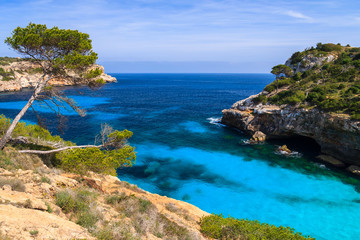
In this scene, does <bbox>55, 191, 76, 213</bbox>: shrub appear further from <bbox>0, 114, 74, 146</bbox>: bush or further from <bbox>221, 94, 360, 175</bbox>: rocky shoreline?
<bbox>221, 94, 360, 175</bbox>: rocky shoreline

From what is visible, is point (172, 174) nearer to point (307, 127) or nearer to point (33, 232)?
point (33, 232)

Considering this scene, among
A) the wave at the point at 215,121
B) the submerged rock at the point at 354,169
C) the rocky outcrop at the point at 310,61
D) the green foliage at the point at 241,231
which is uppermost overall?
the rocky outcrop at the point at 310,61

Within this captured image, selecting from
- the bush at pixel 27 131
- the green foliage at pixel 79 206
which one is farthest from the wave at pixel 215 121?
the green foliage at pixel 79 206

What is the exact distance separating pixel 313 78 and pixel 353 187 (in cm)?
2283

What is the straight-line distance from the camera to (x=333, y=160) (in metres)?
27.3

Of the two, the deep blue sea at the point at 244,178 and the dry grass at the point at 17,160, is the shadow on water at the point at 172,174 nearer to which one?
the deep blue sea at the point at 244,178

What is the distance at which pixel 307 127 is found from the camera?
3047cm

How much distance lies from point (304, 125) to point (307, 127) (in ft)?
1.65

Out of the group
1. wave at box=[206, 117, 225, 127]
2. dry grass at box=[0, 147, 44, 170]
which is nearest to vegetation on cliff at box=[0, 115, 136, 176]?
dry grass at box=[0, 147, 44, 170]

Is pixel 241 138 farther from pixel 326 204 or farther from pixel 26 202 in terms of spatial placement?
pixel 26 202

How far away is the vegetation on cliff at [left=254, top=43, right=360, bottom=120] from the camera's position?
92.3ft

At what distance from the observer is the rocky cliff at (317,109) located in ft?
85.6

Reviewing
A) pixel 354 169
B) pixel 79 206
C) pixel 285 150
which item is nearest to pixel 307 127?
pixel 285 150

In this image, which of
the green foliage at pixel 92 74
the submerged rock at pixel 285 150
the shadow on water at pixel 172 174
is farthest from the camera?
the submerged rock at pixel 285 150
